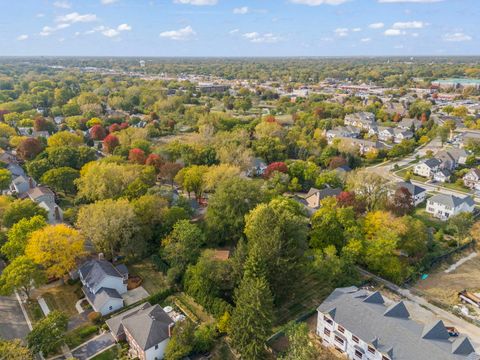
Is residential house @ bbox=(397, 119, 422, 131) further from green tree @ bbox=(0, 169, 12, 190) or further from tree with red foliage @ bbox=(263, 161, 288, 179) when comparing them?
green tree @ bbox=(0, 169, 12, 190)

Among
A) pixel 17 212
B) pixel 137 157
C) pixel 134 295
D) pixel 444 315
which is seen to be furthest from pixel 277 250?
pixel 137 157

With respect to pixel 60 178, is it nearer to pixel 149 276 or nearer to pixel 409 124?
pixel 149 276

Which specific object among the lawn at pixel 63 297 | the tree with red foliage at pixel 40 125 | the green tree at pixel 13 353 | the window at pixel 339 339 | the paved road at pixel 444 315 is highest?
the tree with red foliage at pixel 40 125

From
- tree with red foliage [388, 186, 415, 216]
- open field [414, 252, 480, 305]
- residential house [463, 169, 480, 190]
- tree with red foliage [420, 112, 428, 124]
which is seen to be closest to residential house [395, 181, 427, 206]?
tree with red foliage [388, 186, 415, 216]

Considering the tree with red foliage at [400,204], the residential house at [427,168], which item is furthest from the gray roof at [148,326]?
the residential house at [427,168]

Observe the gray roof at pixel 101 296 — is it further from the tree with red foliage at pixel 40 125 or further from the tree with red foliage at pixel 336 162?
the tree with red foliage at pixel 40 125

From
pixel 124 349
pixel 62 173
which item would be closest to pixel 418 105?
pixel 62 173
